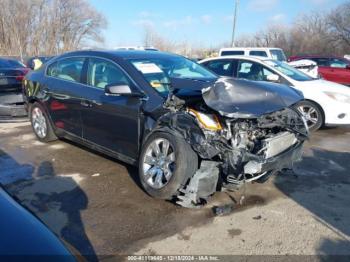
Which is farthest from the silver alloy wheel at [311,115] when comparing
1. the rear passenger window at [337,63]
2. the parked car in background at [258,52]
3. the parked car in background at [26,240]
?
the rear passenger window at [337,63]

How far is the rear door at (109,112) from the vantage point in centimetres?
427

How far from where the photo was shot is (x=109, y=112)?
14.8 feet

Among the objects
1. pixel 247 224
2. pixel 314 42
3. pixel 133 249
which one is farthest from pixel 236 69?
pixel 314 42

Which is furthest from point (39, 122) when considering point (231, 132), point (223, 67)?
point (223, 67)

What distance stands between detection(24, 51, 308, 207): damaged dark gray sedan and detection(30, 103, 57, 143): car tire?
1.18 m

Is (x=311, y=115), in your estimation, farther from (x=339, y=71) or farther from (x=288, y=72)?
(x=339, y=71)

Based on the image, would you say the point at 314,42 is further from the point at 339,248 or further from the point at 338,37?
the point at 339,248

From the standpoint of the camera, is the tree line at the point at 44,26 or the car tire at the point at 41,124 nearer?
the car tire at the point at 41,124

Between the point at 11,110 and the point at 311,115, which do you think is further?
the point at 311,115

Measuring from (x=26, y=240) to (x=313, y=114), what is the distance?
6.70 m

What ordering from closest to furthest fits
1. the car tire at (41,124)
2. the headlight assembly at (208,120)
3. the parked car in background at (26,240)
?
the parked car in background at (26,240) → the headlight assembly at (208,120) → the car tire at (41,124)

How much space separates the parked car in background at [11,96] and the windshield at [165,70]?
144 inches

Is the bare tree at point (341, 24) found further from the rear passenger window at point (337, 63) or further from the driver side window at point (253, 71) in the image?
the driver side window at point (253, 71)

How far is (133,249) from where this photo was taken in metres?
3.05
